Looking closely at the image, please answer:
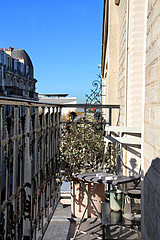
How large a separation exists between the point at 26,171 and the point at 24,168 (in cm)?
3

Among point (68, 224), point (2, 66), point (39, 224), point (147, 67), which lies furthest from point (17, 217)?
point (2, 66)

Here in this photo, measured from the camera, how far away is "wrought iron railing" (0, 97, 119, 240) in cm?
162

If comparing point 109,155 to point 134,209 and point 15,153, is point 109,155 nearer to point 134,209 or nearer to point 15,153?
point 134,209

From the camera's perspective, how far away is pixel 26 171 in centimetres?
221

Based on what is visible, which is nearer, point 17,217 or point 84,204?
point 17,217

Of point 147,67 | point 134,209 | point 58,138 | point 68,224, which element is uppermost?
point 147,67

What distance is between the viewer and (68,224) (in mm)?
3287

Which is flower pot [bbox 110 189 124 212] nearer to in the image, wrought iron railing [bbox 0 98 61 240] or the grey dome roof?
wrought iron railing [bbox 0 98 61 240]

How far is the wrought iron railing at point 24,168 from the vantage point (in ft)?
5.32

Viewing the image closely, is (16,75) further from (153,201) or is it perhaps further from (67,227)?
(153,201)

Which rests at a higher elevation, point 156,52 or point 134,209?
point 156,52

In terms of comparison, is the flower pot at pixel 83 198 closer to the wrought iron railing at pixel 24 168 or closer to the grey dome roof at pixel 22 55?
the wrought iron railing at pixel 24 168

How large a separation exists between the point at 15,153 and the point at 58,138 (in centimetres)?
227

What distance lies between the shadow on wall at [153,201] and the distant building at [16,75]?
31.0 m
